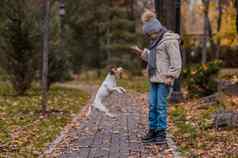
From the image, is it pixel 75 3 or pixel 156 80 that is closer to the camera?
pixel 156 80

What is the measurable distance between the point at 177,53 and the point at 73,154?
7.48ft

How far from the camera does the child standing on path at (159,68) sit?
906 centimetres

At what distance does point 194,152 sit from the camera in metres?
8.36

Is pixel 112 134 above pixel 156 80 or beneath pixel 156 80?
beneath

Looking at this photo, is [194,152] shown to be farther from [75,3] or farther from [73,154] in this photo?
[75,3]

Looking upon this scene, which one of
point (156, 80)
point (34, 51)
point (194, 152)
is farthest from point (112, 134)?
point (34, 51)

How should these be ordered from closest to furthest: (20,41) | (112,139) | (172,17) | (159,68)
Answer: (159,68)
(112,139)
(172,17)
(20,41)

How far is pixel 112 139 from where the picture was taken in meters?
9.66

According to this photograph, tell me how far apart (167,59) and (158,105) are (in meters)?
0.75

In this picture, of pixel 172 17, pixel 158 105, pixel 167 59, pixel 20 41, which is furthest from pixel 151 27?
pixel 20 41

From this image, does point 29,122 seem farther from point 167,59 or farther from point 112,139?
point 167,59

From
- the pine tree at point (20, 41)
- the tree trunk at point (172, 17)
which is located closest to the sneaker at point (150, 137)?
the tree trunk at point (172, 17)

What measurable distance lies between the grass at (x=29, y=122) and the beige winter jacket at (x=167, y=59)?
2.17m

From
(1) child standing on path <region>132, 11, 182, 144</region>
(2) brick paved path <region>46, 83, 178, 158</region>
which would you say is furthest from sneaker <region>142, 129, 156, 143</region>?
(2) brick paved path <region>46, 83, 178, 158</region>
